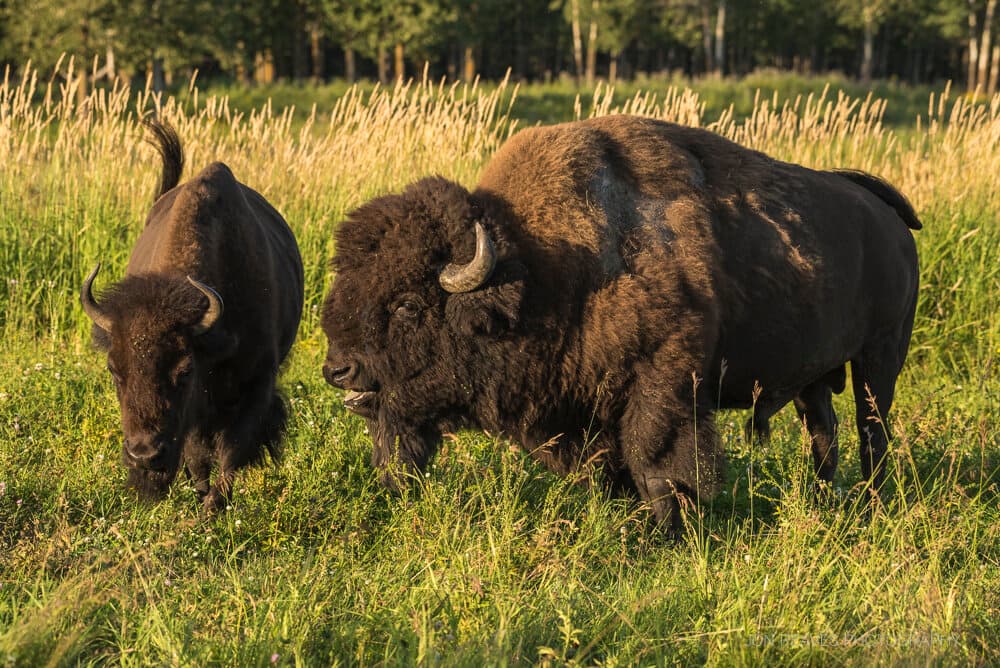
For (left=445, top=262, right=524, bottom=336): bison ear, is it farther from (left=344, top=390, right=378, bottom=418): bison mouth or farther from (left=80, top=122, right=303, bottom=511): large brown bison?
(left=80, top=122, right=303, bottom=511): large brown bison

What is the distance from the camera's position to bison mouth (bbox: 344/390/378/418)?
14.9 ft

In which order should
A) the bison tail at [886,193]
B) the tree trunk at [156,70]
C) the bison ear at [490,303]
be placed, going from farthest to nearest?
the tree trunk at [156,70] → the bison tail at [886,193] → the bison ear at [490,303]

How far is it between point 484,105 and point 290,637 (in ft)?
23.8

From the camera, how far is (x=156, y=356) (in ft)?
15.4

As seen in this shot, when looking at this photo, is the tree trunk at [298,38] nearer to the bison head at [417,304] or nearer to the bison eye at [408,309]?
the bison head at [417,304]

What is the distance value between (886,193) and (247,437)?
3774 millimetres

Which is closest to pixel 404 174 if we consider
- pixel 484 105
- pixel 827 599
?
pixel 484 105

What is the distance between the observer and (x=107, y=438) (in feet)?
19.6

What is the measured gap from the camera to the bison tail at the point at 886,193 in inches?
227

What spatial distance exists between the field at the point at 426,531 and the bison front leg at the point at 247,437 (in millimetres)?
118

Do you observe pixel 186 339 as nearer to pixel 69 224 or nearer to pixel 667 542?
pixel 667 542

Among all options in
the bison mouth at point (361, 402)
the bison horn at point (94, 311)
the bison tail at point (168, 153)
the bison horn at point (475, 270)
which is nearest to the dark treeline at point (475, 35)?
the bison tail at point (168, 153)

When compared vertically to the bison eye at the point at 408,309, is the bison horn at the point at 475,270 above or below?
above

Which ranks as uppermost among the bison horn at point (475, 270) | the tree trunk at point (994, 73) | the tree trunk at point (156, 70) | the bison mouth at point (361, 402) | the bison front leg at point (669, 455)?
the bison horn at point (475, 270)
